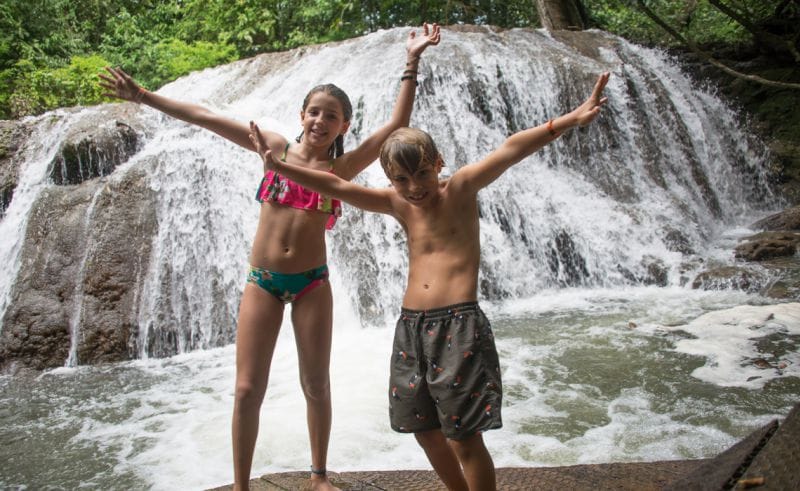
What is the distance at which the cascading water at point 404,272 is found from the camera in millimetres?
3826

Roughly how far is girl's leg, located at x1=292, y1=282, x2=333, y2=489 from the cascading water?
0.99 meters

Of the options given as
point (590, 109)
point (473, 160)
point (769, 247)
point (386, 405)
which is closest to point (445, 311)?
point (590, 109)

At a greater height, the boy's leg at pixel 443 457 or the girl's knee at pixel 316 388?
the girl's knee at pixel 316 388

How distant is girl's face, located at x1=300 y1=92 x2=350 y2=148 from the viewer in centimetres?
254

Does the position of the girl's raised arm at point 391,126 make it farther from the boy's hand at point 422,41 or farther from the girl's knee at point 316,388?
the girl's knee at point 316,388

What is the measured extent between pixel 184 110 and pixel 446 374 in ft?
4.66

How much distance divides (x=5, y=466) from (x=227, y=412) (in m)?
1.26

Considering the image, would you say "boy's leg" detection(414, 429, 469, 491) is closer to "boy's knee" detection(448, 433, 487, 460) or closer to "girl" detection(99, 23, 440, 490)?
"boy's knee" detection(448, 433, 487, 460)

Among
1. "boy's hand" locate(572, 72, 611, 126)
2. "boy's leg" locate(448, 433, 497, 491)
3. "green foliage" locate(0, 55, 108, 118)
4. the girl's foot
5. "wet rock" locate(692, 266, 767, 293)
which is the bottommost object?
the girl's foot

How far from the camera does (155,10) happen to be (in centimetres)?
1766

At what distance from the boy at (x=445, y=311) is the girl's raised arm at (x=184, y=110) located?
0.39m

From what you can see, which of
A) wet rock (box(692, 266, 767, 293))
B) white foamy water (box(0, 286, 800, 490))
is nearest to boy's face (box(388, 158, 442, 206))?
white foamy water (box(0, 286, 800, 490))

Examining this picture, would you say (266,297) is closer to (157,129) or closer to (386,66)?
(157,129)

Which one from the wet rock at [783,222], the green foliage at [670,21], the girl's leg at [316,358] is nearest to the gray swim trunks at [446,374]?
the girl's leg at [316,358]
